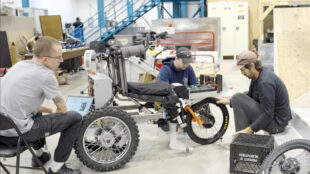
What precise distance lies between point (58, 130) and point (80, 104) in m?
0.81

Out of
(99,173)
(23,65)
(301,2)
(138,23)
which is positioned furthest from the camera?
(138,23)

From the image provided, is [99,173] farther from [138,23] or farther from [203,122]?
[138,23]

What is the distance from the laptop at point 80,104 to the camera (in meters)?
3.76

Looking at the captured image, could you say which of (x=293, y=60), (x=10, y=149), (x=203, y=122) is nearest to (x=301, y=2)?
(x=293, y=60)

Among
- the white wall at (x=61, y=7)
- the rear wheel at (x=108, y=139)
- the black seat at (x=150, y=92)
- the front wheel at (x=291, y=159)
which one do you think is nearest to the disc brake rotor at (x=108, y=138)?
the rear wheel at (x=108, y=139)

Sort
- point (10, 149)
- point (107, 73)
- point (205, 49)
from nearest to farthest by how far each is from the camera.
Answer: point (10, 149) < point (107, 73) < point (205, 49)

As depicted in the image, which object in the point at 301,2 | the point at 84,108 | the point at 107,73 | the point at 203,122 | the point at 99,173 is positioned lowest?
the point at 99,173

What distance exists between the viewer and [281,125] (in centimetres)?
348

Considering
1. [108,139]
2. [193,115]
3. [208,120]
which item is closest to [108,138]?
[108,139]

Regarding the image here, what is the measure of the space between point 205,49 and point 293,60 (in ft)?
13.7

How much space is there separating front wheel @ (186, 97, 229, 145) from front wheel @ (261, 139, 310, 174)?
1322 millimetres

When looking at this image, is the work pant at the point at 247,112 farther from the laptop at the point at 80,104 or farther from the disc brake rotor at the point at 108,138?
the laptop at the point at 80,104

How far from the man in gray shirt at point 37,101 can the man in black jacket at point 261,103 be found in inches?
60.8

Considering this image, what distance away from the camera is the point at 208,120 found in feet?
13.1
